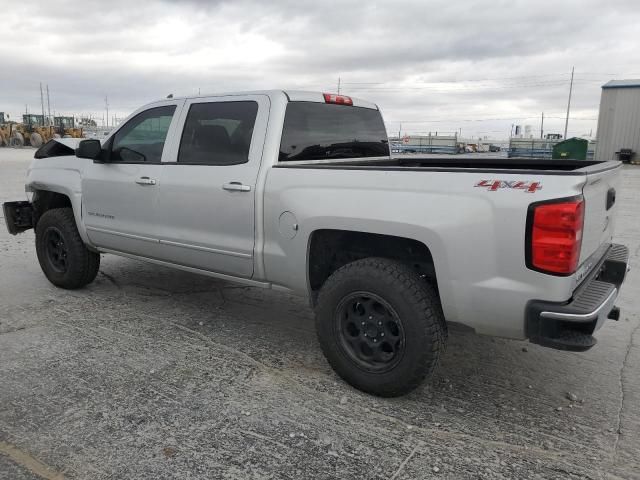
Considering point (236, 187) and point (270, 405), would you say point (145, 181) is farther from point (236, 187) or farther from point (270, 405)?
point (270, 405)

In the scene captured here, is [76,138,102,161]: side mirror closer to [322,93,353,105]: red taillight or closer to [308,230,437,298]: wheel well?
[322,93,353,105]: red taillight

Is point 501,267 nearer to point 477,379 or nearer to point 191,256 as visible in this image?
point 477,379

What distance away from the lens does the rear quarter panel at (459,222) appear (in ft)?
8.61

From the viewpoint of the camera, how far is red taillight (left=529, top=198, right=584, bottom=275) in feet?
8.23

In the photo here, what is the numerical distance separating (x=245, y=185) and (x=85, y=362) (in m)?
1.66

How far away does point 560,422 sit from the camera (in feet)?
9.89

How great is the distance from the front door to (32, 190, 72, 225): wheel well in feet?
2.22

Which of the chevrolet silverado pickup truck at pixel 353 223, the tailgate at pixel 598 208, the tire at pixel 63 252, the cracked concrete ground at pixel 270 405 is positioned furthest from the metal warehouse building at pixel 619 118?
the tire at pixel 63 252

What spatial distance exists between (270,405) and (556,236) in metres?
1.86

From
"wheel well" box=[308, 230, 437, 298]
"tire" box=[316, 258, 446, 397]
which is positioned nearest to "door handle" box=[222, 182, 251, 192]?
"wheel well" box=[308, 230, 437, 298]

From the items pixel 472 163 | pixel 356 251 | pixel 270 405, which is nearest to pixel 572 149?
pixel 472 163

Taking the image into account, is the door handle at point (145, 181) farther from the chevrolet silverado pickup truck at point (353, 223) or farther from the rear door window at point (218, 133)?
the rear door window at point (218, 133)

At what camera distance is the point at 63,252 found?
5.35 meters

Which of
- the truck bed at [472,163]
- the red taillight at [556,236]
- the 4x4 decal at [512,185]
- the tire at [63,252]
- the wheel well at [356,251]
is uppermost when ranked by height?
the truck bed at [472,163]
